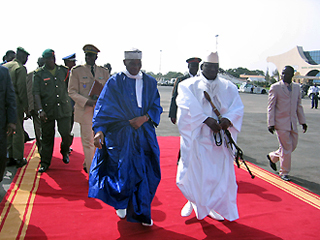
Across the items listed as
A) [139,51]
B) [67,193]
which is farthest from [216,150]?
[67,193]

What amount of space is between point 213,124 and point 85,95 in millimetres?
2655

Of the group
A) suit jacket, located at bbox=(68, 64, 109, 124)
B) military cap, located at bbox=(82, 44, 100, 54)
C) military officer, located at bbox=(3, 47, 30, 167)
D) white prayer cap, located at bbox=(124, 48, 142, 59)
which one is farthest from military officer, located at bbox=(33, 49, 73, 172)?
white prayer cap, located at bbox=(124, 48, 142, 59)

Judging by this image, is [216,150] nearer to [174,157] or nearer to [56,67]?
[174,157]

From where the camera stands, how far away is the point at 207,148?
3.56 m

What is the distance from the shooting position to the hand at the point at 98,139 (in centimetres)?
335

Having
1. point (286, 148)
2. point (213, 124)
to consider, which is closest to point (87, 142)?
point (213, 124)

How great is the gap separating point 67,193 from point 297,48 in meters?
86.8

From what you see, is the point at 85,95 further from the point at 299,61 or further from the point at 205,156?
the point at 299,61

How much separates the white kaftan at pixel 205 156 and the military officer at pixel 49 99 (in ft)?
9.38

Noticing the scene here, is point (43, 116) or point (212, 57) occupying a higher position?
point (212, 57)

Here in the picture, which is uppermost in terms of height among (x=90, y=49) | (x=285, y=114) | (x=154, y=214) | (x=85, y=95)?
(x=90, y=49)

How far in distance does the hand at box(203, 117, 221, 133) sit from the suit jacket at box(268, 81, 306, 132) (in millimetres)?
2528

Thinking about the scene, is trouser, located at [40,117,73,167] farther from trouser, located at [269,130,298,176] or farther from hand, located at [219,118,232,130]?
trouser, located at [269,130,298,176]

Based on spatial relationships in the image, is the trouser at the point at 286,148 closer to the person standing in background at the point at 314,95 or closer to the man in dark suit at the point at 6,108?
the man in dark suit at the point at 6,108
